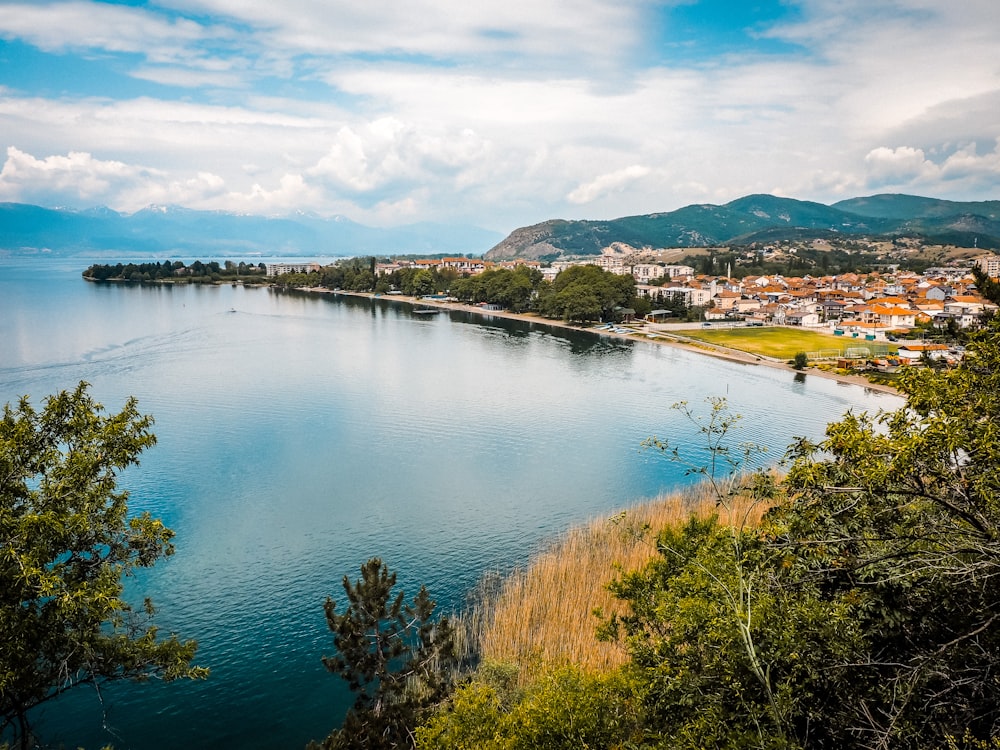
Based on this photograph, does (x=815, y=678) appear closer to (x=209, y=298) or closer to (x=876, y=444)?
(x=876, y=444)

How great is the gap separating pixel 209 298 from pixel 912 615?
120 meters

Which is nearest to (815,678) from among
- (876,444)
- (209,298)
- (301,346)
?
(876,444)

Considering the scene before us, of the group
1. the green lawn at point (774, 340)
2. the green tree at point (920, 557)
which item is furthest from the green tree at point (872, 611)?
the green lawn at point (774, 340)

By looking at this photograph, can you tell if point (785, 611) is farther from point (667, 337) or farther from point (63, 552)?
point (667, 337)

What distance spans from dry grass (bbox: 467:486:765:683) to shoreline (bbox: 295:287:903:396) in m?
15.2

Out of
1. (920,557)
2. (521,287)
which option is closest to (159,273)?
(521,287)

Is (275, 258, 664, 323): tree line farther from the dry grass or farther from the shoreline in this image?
the dry grass

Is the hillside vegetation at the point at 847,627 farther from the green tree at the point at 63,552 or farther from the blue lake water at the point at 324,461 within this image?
the blue lake water at the point at 324,461

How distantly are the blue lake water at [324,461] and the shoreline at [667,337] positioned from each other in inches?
139

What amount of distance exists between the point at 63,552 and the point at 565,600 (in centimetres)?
1149

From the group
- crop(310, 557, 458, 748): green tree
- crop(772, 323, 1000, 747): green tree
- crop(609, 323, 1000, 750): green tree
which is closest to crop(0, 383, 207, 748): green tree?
crop(310, 557, 458, 748): green tree

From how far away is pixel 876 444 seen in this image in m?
7.79

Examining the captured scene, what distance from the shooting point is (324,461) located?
30391mm

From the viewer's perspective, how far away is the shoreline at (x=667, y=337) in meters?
51.5
